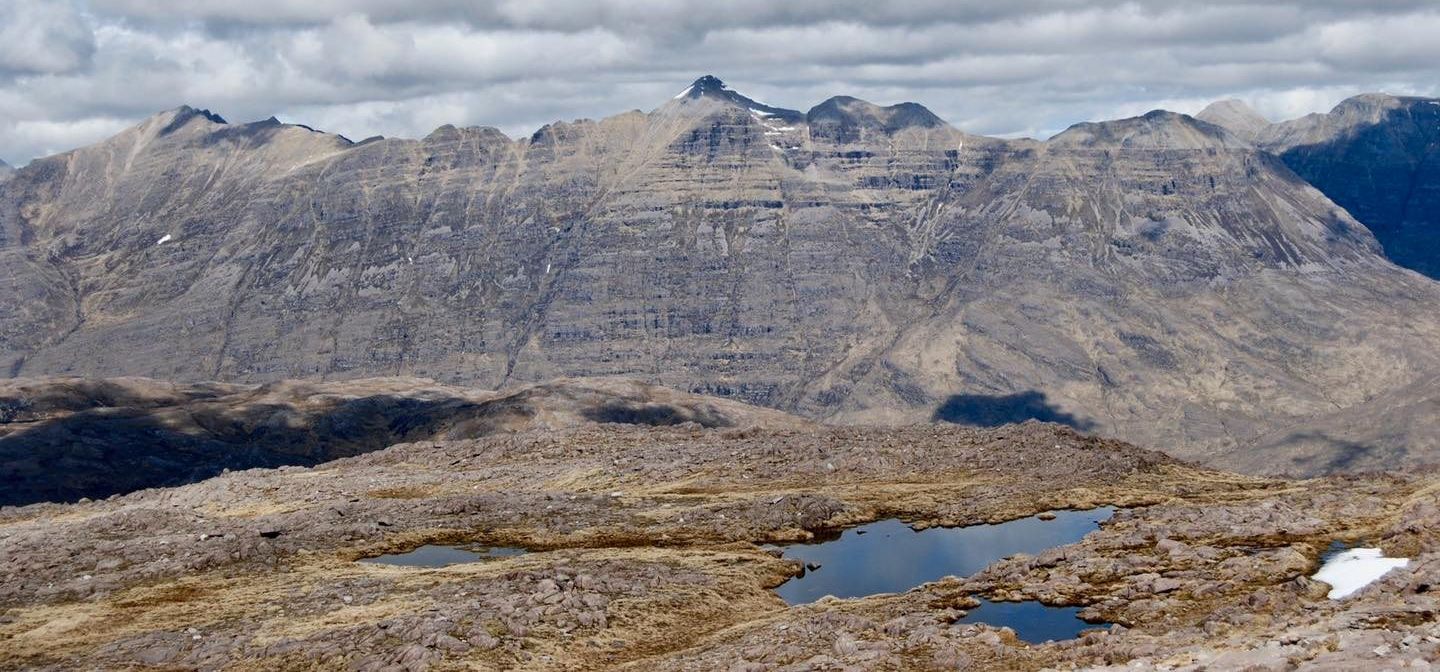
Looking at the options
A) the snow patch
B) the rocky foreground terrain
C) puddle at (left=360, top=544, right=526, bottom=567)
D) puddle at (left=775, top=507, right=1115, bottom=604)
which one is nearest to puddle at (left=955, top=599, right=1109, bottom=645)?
the rocky foreground terrain

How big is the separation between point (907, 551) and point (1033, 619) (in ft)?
80.3

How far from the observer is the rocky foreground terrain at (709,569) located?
63.8 metres

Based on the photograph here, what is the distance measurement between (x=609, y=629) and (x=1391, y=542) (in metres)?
41.1

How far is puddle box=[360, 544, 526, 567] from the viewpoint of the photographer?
96.9 meters

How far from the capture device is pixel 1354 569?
238ft

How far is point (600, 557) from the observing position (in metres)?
92.6

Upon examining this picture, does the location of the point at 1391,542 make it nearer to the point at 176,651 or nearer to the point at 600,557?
the point at 600,557

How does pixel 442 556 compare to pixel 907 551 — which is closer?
pixel 907 551

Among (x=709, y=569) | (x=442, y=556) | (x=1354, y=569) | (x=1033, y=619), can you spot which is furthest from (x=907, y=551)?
(x=442, y=556)

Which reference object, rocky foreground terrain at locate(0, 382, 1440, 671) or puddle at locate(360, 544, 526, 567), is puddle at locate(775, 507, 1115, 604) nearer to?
rocky foreground terrain at locate(0, 382, 1440, 671)

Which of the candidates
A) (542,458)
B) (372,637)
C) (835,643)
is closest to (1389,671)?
(835,643)

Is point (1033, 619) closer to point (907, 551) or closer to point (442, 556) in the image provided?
point (907, 551)

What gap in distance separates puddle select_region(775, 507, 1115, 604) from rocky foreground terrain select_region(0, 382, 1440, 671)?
1.76m

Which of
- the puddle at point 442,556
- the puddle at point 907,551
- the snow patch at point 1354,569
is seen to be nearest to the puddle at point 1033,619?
the puddle at point 907,551
